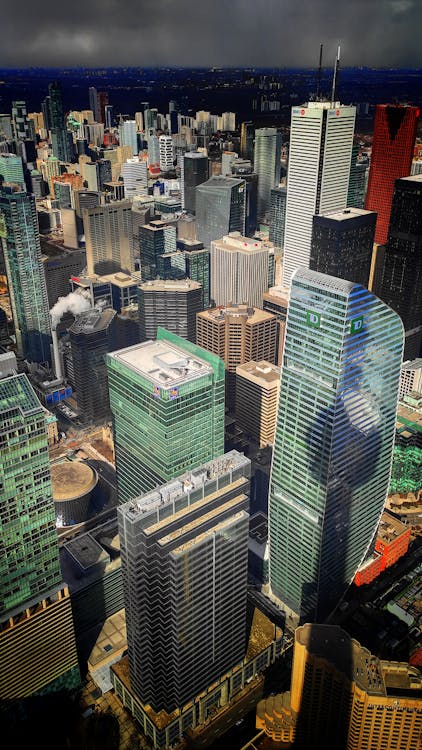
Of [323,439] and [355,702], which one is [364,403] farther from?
[355,702]

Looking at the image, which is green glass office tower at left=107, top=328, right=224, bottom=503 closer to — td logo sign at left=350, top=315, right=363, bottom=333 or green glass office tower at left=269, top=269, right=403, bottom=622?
green glass office tower at left=269, top=269, right=403, bottom=622

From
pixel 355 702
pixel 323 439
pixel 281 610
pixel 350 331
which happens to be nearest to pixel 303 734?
pixel 355 702

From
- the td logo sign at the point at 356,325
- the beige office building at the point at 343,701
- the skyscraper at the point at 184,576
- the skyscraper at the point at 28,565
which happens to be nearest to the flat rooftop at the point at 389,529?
the skyscraper at the point at 184,576

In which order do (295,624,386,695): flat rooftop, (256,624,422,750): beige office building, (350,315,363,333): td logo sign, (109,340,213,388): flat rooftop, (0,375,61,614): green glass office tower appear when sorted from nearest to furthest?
(256,624,422,750): beige office building
(295,624,386,695): flat rooftop
(0,375,61,614): green glass office tower
(350,315,363,333): td logo sign
(109,340,213,388): flat rooftop

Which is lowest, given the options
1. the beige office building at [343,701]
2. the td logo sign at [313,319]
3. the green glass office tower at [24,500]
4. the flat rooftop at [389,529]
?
the flat rooftop at [389,529]

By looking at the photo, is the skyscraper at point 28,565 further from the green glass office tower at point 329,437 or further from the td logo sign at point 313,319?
the td logo sign at point 313,319

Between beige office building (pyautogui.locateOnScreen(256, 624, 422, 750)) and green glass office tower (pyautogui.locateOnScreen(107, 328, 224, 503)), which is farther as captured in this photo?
green glass office tower (pyautogui.locateOnScreen(107, 328, 224, 503))

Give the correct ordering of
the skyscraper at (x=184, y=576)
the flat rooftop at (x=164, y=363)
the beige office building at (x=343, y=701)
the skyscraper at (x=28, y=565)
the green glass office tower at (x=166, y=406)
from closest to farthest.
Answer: the beige office building at (x=343, y=701) < the skyscraper at (x=184, y=576) < the skyscraper at (x=28, y=565) < the green glass office tower at (x=166, y=406) < the flat rooftop at (x=164, y=363)

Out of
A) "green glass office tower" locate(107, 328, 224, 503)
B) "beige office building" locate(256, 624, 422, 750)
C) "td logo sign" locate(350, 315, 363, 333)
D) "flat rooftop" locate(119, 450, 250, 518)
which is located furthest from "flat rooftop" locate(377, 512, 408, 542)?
"td logo sign" locate(350, 315, 363, 333)
